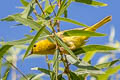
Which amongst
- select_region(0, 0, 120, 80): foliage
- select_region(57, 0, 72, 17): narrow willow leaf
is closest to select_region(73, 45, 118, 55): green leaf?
select_region(0, 0, 120, 80): foliage

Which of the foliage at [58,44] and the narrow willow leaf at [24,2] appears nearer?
the foliage at [58,44]

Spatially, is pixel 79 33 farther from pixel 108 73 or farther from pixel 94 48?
pixel 108 73

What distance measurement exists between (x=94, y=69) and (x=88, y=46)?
89 millimetres

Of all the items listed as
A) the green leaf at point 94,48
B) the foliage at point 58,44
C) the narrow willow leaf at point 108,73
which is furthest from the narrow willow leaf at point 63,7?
the narrow willow leaf at point 108,73

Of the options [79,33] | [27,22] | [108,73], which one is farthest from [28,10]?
[108,73]

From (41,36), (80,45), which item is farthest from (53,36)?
(80,45)

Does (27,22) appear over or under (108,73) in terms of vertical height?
over

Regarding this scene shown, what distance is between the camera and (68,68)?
1.14 meters

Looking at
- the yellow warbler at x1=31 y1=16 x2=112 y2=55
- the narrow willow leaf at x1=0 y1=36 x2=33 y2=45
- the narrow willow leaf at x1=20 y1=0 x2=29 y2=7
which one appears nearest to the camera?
the narrow willow leaf at x1=0 y1=36 x2=33 y2=45

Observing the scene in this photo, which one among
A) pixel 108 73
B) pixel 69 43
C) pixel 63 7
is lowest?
pixel 108 73

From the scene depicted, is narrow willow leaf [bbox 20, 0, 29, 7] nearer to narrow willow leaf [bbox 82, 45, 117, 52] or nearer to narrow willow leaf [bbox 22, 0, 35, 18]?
narrow willow leaf [bbox 22, 0, 35, 18]

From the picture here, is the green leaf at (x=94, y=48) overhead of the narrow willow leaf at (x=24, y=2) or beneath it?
beneath

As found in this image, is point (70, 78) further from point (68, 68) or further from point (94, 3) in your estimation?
point (94, 3)

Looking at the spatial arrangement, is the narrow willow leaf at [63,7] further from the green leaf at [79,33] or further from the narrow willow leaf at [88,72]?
the narrow willow leaf at [88,72]
